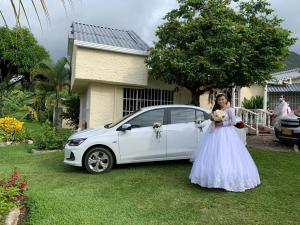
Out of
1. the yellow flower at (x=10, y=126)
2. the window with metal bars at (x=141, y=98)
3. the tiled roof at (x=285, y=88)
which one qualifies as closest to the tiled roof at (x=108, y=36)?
the window with metal bars at (x=141, y=98)

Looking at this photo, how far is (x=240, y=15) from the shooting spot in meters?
12.3

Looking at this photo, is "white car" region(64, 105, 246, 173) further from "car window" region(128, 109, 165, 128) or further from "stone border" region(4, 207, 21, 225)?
"stone border" region(4, 207, 21, 225)

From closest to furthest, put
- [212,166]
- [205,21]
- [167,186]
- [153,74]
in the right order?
[212,166] < [167,186] < [205,21] < [153,74]

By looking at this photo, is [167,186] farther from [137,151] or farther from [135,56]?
[135,56]

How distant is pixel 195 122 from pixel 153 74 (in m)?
4.17

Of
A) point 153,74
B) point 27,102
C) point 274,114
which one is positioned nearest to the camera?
point 153,74

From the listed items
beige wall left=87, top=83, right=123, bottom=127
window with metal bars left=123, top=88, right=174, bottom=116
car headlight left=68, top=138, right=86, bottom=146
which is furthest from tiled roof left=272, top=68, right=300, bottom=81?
car headlight left=68, top=138, right=86, bottom=146

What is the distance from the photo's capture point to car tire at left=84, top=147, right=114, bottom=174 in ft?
28.5

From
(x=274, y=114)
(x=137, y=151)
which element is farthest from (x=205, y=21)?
(x=274, y=114)

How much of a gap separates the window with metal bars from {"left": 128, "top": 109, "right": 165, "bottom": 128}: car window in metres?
5.65

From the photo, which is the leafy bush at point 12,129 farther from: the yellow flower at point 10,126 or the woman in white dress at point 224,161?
the woman in white dress at point 224,161

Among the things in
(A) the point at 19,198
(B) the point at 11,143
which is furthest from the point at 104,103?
(A) the point at 19,198

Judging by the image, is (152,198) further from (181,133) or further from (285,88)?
(285,88)

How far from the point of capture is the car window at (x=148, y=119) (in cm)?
910
